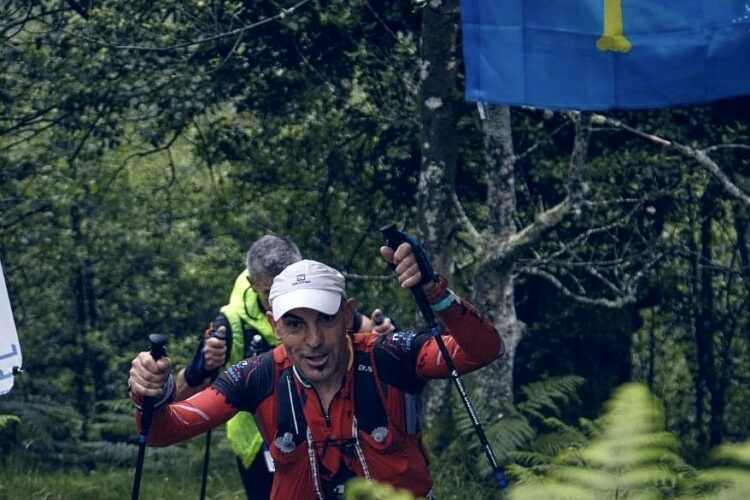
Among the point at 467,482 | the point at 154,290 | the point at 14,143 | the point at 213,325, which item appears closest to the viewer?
the point at 213,325

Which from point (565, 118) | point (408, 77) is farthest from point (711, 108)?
point (408, 77)

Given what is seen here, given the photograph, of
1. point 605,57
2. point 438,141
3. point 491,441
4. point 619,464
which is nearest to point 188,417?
point 619,464

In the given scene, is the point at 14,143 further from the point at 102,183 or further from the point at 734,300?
the point at 734,300

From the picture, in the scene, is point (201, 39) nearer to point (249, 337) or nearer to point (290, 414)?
point (249, 337)

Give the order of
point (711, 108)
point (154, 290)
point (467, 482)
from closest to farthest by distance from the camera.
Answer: point (467, 482), point (711, 108), point (154, 290)

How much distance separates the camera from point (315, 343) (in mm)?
5180

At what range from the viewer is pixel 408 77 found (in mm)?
12109

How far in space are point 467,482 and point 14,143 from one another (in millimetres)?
5865

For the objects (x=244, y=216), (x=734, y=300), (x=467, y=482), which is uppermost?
(x=244, y=216)

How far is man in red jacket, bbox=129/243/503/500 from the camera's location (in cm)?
515

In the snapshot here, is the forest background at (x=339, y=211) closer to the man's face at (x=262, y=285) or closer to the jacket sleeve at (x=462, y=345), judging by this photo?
the man's face at (x=262, y=285)

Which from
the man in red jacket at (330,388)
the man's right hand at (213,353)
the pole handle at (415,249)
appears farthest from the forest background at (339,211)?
the pole handle at (415,249)

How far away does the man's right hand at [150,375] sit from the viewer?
5.08 metres

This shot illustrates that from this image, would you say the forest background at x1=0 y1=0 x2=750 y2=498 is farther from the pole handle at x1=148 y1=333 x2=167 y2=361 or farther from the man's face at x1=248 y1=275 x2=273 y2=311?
the pole handle at x1=148 y1=333 x2=167 y2=361
